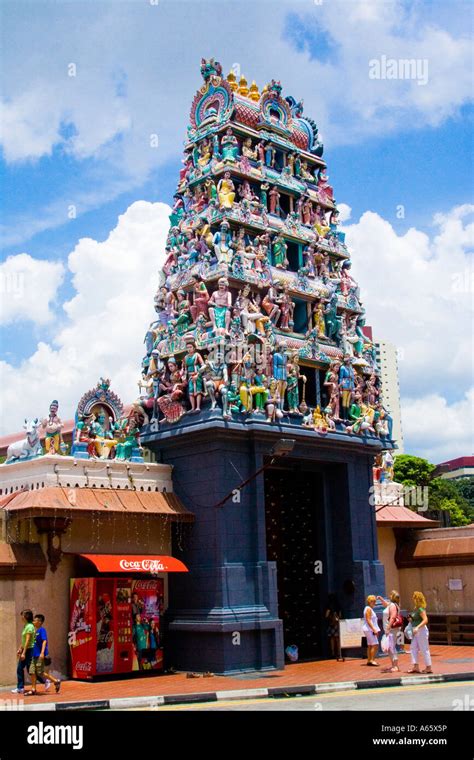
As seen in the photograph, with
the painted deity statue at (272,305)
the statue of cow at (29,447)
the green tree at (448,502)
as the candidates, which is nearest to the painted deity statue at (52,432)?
the statue of cow at (29,447)

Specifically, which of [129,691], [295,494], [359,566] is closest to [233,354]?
[295,494]

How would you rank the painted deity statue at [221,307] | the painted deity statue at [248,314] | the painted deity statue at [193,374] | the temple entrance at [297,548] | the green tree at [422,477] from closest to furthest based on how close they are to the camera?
the painted deity statue at [193,374], the painted deity statue at [221,307], the painted deity statue at [248,314], the temple entrance at [297,548], the green tree at [422,477]

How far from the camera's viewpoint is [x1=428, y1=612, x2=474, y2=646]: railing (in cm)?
2512

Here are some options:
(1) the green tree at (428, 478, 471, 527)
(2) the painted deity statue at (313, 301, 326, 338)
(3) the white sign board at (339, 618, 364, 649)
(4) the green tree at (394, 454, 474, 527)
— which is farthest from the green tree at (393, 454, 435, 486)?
(3) the white sign board at (339, 618, 364, 649)

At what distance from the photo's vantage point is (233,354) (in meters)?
21.9

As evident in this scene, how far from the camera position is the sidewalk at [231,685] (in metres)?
15.0

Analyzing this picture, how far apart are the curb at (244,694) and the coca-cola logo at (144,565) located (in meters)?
4.35

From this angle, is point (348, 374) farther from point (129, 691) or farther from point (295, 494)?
point (129, 691)

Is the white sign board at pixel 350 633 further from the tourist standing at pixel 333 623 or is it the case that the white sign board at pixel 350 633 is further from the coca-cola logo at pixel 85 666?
the coca-cola logo at pixel 85 666

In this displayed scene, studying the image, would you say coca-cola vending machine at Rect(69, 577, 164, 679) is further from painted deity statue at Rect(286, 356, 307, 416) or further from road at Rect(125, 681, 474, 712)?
painted deity statue at Rect(286, 356, 307, 416)

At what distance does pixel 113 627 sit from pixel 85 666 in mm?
997

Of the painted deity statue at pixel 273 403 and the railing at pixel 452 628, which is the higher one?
the painted deity statue at pixel 273 403

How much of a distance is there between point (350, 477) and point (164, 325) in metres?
6.75

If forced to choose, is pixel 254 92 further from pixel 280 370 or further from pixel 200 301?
pixel 280 370
